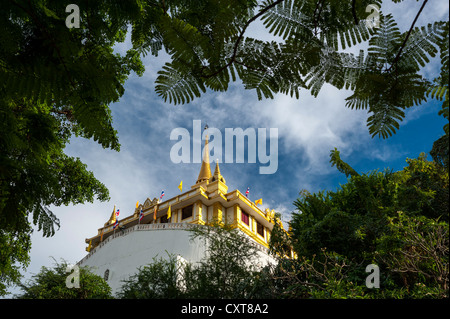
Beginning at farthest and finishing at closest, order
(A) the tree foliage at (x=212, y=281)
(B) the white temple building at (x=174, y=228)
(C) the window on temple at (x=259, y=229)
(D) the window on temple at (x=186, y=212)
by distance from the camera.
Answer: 1. (C) the window on temple at (x=259, y=229)
2. (D) the window on temple at (x=186, y=212)
3. (B) the white temple building at (x=174, y=228)
4. (A) the tree foliage at (x=212, y=281)

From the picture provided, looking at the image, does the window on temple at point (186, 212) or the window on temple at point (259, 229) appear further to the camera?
the window on temple at point (259, 229)

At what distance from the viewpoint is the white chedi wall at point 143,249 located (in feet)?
56.7

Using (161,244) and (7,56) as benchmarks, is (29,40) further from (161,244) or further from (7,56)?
(161,244)

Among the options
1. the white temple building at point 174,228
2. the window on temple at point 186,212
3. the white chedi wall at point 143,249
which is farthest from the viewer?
the window on temple at point 186,212

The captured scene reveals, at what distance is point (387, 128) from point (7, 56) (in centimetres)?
145

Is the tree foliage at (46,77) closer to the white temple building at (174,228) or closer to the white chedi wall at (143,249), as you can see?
the white temple building at (174,228)

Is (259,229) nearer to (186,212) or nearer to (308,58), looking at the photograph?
(186,212)

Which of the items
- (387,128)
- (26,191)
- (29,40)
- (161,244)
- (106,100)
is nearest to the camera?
(387,128)

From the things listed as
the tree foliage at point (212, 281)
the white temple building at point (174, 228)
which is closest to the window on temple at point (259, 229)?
the white temple building at point (174, 228)

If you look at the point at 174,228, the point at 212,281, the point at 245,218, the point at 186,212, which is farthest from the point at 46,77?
the point at 245,218

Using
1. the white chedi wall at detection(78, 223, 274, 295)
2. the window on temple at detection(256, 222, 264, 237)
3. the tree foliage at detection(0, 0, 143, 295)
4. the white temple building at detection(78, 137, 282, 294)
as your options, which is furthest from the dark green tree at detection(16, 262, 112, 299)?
the window on temple at detection(256, 222, 264, 237)

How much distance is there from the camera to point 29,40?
1.44 metres

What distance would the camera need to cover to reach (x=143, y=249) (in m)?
Result: 18.1
